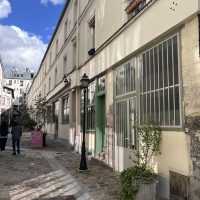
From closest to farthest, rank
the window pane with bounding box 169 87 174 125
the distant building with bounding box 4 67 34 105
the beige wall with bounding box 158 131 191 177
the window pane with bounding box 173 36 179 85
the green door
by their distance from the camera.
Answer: the beige wall with bounding box 158 131 191 177
the window pane with bounding box 173 36 179 85
the window pane with bounding box 169 87 174 125
the green door
the distant building with bounding box 4 67 34 105

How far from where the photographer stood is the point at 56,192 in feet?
25.3

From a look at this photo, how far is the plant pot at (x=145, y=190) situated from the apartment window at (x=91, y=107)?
25.7ft

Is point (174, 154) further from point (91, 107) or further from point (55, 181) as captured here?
point (91, 107)

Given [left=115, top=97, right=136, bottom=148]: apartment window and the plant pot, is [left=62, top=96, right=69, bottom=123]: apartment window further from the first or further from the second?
the plant pot

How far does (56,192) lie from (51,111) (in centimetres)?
2015

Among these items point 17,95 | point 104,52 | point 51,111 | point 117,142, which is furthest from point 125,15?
point 17,95

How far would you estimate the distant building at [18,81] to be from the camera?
94.3 m

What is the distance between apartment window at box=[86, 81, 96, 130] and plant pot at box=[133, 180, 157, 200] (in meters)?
7.84

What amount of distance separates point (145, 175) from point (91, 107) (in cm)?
801

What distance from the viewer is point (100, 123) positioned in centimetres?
1333

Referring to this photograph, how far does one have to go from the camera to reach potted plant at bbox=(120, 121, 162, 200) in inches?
249

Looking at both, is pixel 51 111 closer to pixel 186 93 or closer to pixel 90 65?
pixel 90 65

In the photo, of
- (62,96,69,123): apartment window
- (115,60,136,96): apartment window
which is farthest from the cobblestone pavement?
(62,96,69,123): apartment window

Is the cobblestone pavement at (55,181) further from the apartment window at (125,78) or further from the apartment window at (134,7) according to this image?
the apartment window at (134,7)
